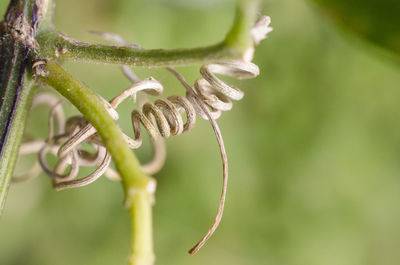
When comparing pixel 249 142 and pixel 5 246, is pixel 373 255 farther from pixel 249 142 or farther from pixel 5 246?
pixel 5 246

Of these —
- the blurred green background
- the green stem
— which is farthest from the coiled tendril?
the blurred green background

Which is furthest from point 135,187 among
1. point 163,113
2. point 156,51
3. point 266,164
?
point 266,164

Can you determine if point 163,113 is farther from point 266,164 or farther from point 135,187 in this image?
point 266,164

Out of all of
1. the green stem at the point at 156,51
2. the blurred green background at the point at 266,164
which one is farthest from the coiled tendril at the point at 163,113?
the blurred green background at the point at 266,164

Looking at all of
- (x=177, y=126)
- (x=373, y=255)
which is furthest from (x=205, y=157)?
(x=177, y=126)

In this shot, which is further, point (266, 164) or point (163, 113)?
point (266, 164)
